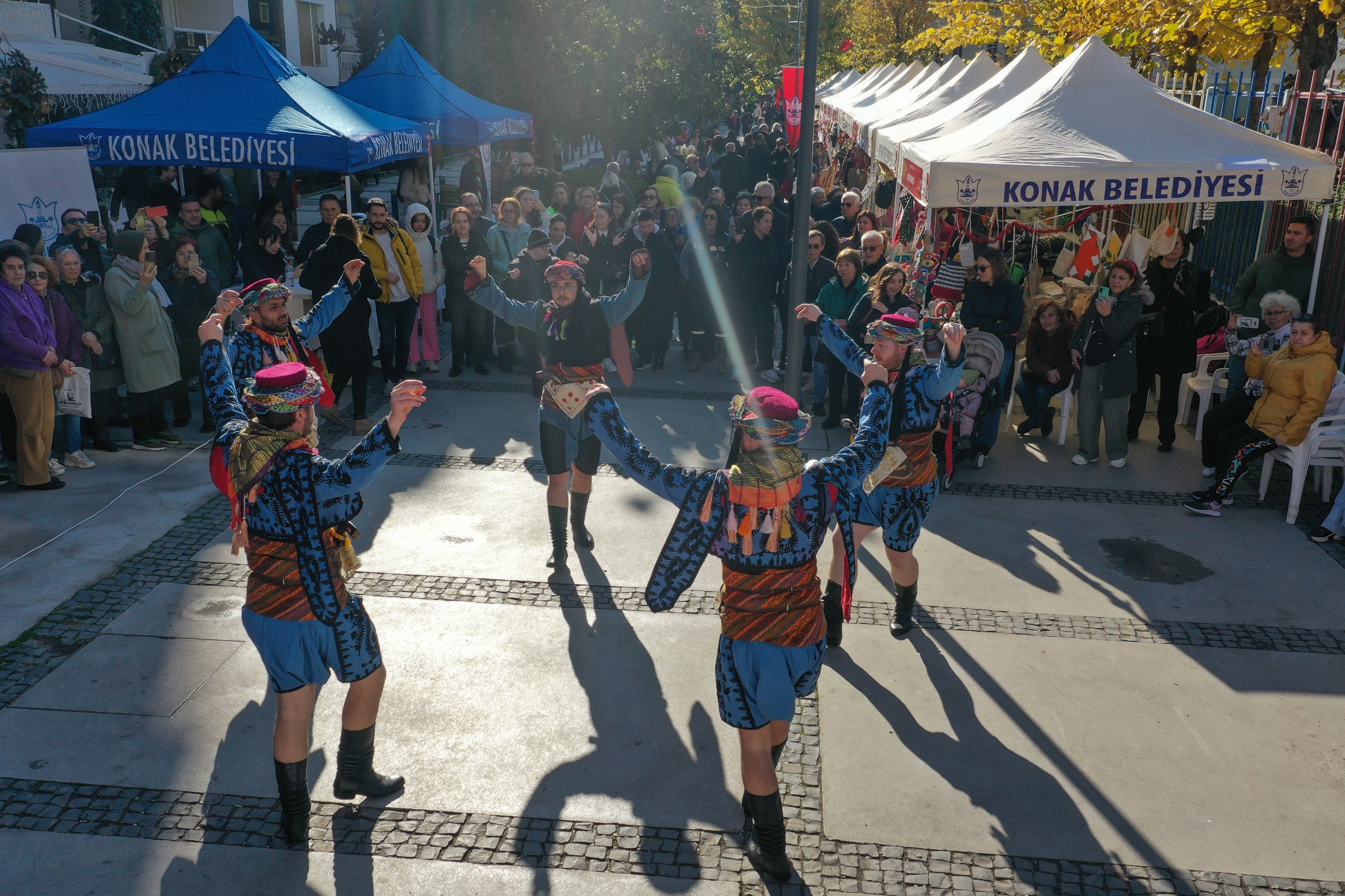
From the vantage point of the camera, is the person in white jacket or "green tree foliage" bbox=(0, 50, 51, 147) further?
"green tree foliage" bbox=(0, 50, 51, 147)

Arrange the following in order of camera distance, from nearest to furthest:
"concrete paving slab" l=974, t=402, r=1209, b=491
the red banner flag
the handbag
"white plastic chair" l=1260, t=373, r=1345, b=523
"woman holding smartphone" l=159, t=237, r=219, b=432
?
"white plastic chair" l=1260, t=373, r=1345, b=523 < the handbag < "concrete paving slab" l=974, t=402, r=1209, b=491 < "woman holding smartphone" l=159, t=237, r=219, b=432 < the red banner flag

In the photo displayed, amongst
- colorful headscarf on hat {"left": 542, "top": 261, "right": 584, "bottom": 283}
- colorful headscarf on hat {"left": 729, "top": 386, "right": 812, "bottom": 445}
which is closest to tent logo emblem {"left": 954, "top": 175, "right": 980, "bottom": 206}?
colorful headscarf on hat {"left": 542, "top": 261, "right": 584, "bottom": 283}

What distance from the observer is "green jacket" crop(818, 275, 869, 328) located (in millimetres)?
9000

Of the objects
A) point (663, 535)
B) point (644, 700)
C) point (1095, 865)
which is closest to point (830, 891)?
point (1095, 865)

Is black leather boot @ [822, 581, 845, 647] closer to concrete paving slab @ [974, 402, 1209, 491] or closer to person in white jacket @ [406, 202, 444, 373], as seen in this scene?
concrete paving slab @ [974, 402, 1209, 491]

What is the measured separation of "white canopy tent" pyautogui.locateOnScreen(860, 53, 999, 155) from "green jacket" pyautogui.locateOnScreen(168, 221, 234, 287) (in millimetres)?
7818

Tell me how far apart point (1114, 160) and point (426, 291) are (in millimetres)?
6335

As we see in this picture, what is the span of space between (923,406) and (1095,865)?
86.0 inches

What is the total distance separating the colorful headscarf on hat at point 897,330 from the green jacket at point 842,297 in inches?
157

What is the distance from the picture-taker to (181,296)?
8.91 meters

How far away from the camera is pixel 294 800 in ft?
13.2

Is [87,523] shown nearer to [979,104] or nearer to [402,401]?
[402,401]

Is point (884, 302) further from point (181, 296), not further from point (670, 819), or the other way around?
point (181, 296)

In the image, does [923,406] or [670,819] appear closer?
[670,819]
